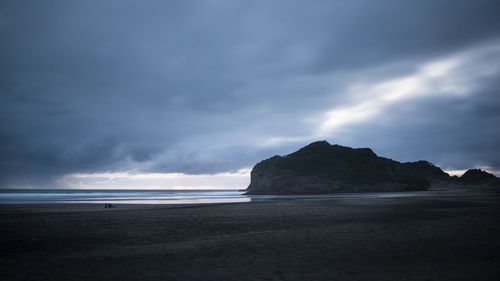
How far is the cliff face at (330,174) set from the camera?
15300 centimetres

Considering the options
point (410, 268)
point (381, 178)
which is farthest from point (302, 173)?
point (410, 268)

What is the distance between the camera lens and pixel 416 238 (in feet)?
53.9

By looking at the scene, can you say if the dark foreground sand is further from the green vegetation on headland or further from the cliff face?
the green vegetation on headland

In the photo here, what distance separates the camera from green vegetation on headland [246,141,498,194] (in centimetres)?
15300

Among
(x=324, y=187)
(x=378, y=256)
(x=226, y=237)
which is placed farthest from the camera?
(x=324, y=187)

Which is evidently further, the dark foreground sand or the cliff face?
the cliff face

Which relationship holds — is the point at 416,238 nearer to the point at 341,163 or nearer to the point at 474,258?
the point at 474,258

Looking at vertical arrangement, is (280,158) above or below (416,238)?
above

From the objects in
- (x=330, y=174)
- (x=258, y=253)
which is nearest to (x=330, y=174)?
(x=330, y=174)

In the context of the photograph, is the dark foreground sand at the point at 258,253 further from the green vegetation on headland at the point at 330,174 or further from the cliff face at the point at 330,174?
the green vegetation on headland at the point at 330,174

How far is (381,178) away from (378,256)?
16364cm

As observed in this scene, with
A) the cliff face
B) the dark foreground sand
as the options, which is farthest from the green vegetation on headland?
the dark foreground sand

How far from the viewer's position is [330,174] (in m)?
160

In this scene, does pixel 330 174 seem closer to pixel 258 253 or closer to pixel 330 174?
pixel 330 174
